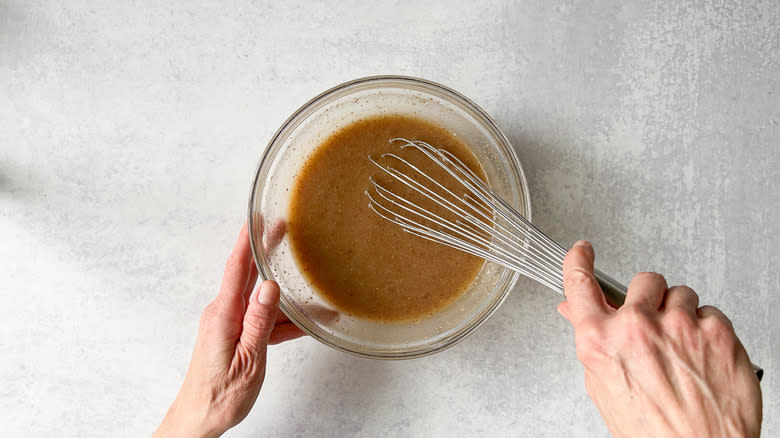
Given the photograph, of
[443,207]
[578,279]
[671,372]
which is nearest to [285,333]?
[443,207]

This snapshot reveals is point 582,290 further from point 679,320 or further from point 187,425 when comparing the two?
point 187,425

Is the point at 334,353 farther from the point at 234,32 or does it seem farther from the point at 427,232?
the point at 234,32

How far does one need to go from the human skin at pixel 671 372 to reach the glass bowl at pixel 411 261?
363mm

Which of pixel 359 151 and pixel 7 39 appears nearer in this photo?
pixel 359 151

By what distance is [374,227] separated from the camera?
119 centimetres

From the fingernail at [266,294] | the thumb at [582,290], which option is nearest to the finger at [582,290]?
the thumb at [582,290]

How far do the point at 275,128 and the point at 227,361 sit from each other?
55 centimetres

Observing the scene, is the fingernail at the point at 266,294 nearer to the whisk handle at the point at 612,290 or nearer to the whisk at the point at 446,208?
the whisk at the point at 446,208

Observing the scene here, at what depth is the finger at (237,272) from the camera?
1201 mm

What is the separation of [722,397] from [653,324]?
0.14m

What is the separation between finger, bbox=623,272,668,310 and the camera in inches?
33.1

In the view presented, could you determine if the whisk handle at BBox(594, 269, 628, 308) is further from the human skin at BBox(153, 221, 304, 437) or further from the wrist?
the wrist

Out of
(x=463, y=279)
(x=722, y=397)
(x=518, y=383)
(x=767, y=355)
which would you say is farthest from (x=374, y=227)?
(x=767, y=355)

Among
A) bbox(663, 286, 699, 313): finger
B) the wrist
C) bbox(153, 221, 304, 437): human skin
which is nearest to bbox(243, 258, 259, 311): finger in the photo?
bbox(153, 221, 304, 437): human skin
